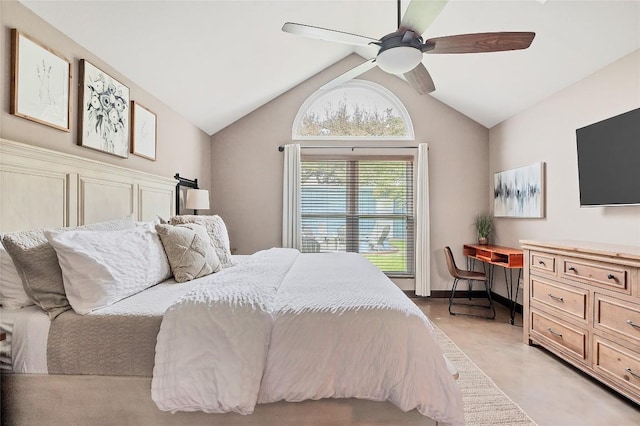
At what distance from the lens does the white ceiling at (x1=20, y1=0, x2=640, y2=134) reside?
223 centimetres

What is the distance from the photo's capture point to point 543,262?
275 centimetres

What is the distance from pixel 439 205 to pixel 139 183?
12.1ft

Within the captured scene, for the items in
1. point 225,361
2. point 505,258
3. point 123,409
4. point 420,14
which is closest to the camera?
point 225,361

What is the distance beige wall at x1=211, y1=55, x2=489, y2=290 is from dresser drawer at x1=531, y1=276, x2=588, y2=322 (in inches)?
70.1

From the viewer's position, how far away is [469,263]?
4.59m

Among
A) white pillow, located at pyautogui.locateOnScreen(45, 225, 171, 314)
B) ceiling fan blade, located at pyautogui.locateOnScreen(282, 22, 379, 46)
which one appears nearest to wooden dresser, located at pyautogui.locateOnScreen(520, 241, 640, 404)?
ceiling fan blade, located at pyautogui.locateOnScreen(282, 22, 379, 46)

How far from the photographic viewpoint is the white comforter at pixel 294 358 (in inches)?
50.8

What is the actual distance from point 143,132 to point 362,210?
9.49 ft

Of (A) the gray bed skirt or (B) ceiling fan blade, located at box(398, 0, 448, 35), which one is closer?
(A) the gray bed skirt

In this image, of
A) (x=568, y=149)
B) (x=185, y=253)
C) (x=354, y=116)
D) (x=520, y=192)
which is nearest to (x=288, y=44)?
(x=354, y=116)

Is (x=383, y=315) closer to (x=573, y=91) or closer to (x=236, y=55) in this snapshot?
(x=236, y=55)

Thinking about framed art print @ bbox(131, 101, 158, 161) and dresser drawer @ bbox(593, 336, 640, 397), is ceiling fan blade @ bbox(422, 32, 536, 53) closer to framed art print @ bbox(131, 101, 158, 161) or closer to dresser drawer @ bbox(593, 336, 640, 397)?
dresser drawer @ bbox(593, 336, 640, 397)

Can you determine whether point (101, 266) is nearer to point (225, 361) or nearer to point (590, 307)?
point (225, 361)

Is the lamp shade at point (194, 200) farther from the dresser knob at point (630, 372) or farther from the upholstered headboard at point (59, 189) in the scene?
the dresser knob at point (630, 372)
